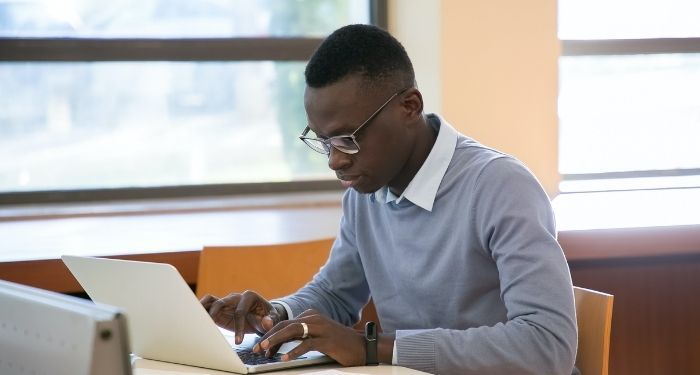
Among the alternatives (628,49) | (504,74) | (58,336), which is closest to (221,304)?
(58,336)

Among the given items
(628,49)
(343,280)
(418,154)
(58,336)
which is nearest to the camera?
(58,336)

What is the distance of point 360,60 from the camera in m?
1.64

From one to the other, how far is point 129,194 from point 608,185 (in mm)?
1698

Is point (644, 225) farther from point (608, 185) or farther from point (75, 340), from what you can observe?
point (75, 340)

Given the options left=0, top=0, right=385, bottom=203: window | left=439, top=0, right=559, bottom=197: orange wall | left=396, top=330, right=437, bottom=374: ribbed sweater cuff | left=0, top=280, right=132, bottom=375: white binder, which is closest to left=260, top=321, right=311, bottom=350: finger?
left=396, top=330, right=437, bottom=374: ribbed sweater cuff

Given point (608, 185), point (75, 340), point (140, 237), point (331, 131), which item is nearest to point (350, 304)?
point (331, 131)

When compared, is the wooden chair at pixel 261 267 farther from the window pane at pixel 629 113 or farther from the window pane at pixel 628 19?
the window pane at pixel 628 19

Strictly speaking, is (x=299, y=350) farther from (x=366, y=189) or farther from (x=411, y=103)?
(x=411, y=103)

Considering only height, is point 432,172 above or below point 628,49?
below

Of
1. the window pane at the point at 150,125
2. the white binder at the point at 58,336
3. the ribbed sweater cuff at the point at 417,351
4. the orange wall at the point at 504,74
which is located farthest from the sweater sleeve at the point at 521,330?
the window pane at the point at 150,125

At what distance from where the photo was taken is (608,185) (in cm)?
362

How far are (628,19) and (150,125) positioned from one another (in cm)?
174

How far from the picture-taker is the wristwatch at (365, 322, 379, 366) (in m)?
1.48

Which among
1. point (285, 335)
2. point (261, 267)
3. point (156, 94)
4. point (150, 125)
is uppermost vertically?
point (156, 94)
